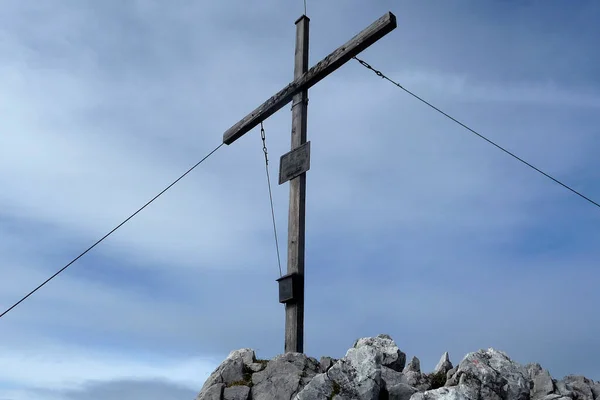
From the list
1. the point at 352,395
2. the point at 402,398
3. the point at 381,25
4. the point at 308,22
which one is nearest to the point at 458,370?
the point at 402,398

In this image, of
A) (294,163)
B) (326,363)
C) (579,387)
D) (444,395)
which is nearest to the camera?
(444,395)

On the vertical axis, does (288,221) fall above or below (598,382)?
above

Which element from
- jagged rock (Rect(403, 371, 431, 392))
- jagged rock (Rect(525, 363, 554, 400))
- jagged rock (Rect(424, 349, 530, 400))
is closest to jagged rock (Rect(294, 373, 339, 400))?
jagged rock (Rect(403, 371, 431, 392))

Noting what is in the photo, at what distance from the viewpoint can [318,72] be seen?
15.0m

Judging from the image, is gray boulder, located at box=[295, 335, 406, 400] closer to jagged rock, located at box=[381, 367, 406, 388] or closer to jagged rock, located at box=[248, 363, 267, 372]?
jagged rock, located at box=[381, 367, 406, 388]

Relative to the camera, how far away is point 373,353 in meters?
11.6

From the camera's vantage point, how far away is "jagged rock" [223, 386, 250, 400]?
39.7ft

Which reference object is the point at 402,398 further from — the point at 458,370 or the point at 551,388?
the point at 551,388

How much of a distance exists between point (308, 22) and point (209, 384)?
9.13 meters

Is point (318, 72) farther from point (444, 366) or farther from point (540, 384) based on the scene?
point (540, 384)

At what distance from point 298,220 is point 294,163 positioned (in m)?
1.34

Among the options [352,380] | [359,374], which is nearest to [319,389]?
[352,380]

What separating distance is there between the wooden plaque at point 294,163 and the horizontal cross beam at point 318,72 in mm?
1660

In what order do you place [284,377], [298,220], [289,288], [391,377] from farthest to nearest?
[298,220] → [289,288] → [284,377] → [391,377]
